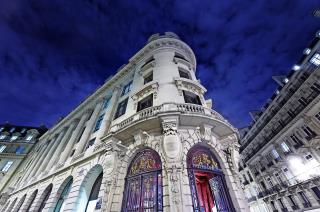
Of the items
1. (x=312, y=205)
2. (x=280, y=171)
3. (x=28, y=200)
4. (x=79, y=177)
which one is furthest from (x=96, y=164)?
(x=280, y=171)

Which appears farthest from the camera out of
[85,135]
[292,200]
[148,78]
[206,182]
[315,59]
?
[292,200]

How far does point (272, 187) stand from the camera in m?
26.8

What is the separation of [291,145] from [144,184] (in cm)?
2703

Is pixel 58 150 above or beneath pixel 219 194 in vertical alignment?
above

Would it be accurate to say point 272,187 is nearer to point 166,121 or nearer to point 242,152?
point 242,152

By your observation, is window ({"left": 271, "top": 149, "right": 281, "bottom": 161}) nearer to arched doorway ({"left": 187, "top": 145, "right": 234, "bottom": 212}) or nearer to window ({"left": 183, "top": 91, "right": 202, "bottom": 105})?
window ({"left": 183, "top": 91, "right": 202, "bottom": 105})

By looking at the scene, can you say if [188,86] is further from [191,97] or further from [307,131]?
[307,131]

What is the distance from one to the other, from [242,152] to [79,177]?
121 feet

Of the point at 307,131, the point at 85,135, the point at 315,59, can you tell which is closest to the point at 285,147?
the point at 307,131

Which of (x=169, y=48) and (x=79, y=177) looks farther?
(x=169, y=48)

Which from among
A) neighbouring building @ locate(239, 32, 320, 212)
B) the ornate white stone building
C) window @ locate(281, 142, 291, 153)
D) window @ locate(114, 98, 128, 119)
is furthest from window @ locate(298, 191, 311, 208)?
window @ locate(114, 98, 128, 119)

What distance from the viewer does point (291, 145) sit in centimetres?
2389

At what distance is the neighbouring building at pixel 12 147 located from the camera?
3212 centimetres

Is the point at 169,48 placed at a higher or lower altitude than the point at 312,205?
higher
